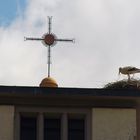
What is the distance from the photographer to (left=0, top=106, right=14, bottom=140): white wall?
27.1m

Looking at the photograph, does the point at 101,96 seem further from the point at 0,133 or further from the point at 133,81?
the point at 133,81

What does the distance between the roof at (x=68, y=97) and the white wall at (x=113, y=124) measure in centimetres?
23

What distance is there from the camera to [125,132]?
90.2ft

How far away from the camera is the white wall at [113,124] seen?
27.4 m

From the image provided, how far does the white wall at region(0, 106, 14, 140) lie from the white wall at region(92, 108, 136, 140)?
2.70 m

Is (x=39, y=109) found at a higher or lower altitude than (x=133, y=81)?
lower

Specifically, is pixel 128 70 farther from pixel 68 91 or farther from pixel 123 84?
pixel 68 91

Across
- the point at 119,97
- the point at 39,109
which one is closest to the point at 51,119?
the point at 39,109

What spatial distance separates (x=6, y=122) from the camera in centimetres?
2719

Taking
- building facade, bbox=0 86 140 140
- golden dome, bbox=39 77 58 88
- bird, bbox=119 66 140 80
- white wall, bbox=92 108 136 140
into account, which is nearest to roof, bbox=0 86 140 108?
building facade, bbox=0 86 140 140

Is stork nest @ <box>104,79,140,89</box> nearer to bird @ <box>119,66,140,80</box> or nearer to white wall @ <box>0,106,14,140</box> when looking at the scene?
bird @ <box>119,66,140,80</box>

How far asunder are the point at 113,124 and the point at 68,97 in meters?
1.74

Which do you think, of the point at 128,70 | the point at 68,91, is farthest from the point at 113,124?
the point at 128,70

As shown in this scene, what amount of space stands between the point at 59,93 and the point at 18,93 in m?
1.34
